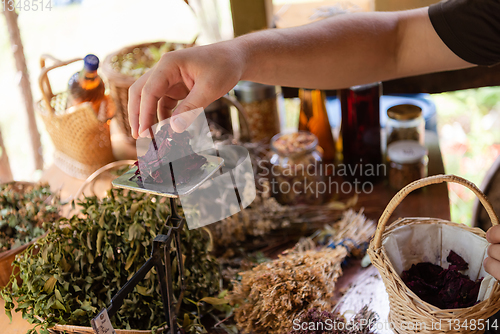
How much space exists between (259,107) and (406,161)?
500mm

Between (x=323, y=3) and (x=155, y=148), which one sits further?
(x=323, y=3)

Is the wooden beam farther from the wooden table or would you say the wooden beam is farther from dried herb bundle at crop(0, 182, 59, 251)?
dried herb bundle at crop(0, 182, 59, 251)

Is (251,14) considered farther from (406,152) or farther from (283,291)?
(283,291)

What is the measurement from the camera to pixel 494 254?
641mm

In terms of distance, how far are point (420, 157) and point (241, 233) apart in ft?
1.78

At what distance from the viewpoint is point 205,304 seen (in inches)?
34.9

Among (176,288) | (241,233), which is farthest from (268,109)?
(176,288)

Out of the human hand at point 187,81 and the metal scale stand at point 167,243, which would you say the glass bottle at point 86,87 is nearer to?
the human hand at point 187,81

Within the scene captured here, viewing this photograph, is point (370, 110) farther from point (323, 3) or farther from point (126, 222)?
point (126, 222)

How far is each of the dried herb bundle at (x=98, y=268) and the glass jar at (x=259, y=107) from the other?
585 millimetres

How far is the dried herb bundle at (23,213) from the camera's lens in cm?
93

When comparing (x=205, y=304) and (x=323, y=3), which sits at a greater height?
(x=323, y=3)

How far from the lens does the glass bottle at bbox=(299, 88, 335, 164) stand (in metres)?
1.33

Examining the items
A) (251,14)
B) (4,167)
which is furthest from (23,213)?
(4,167)
